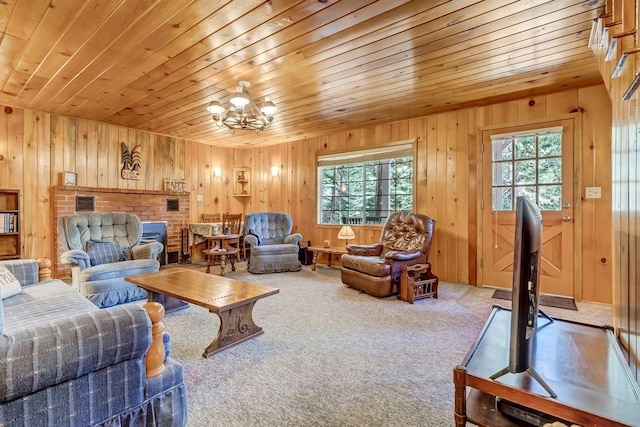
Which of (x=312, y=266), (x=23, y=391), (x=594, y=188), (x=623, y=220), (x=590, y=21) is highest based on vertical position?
(x=590, y=21)

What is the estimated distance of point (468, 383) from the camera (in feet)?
3.67

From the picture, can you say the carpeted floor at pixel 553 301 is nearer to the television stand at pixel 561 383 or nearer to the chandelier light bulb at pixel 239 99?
the television stand at pixel 561 383

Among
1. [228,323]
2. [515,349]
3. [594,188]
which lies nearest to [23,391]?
[228,323]

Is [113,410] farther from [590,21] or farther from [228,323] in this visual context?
[590,21]

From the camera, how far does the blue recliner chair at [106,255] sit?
123 inches

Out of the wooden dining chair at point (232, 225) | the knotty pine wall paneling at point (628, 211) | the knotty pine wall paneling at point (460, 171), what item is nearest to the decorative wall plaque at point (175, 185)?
the wooden dining chair at point (232, 225)

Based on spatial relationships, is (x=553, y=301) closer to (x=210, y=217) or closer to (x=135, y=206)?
(x=210, y=217)

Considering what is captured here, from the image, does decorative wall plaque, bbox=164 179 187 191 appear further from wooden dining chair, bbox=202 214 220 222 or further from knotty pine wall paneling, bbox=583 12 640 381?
knotty pine wall paneling, bbox=583 12 640 381

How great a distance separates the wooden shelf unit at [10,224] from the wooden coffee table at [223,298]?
2634 millimetres

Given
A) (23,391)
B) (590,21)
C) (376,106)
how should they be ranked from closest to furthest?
1. (23,391)
2. (590,21)
3. (376,106)

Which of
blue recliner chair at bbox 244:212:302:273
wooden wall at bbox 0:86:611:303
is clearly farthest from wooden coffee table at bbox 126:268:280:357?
wooden wall at bbox 0:86:611:303

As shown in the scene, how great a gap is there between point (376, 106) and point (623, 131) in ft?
9.71

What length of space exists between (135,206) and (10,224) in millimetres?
1521

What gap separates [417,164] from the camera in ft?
15.1
